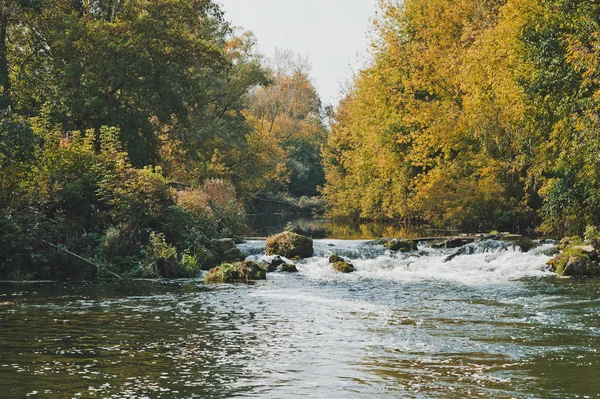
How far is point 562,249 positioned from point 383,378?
1678 centimetres

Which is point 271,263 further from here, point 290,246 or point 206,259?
point 290,246

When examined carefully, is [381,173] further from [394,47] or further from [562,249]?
[562,249]

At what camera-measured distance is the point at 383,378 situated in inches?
360

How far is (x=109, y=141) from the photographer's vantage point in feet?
86.5

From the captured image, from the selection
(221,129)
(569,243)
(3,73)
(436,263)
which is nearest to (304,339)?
(436,263)

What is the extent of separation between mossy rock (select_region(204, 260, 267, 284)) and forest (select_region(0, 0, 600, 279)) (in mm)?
1476

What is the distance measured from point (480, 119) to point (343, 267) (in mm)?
12974

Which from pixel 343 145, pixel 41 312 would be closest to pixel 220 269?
pixel 41 312

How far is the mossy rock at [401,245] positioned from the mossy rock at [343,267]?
422 centimetres

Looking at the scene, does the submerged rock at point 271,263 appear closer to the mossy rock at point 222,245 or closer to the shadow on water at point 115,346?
the mossy rock at point 222,245

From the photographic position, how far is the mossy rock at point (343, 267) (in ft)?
74.7

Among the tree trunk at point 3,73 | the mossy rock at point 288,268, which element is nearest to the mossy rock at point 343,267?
the mossy rock at point 288,268

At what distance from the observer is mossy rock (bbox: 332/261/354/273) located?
2276cm

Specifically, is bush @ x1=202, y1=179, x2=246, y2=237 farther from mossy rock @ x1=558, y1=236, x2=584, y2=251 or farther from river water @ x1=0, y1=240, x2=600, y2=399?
mossy rock @ x1=558, y1=236, x2=584, y2=251
